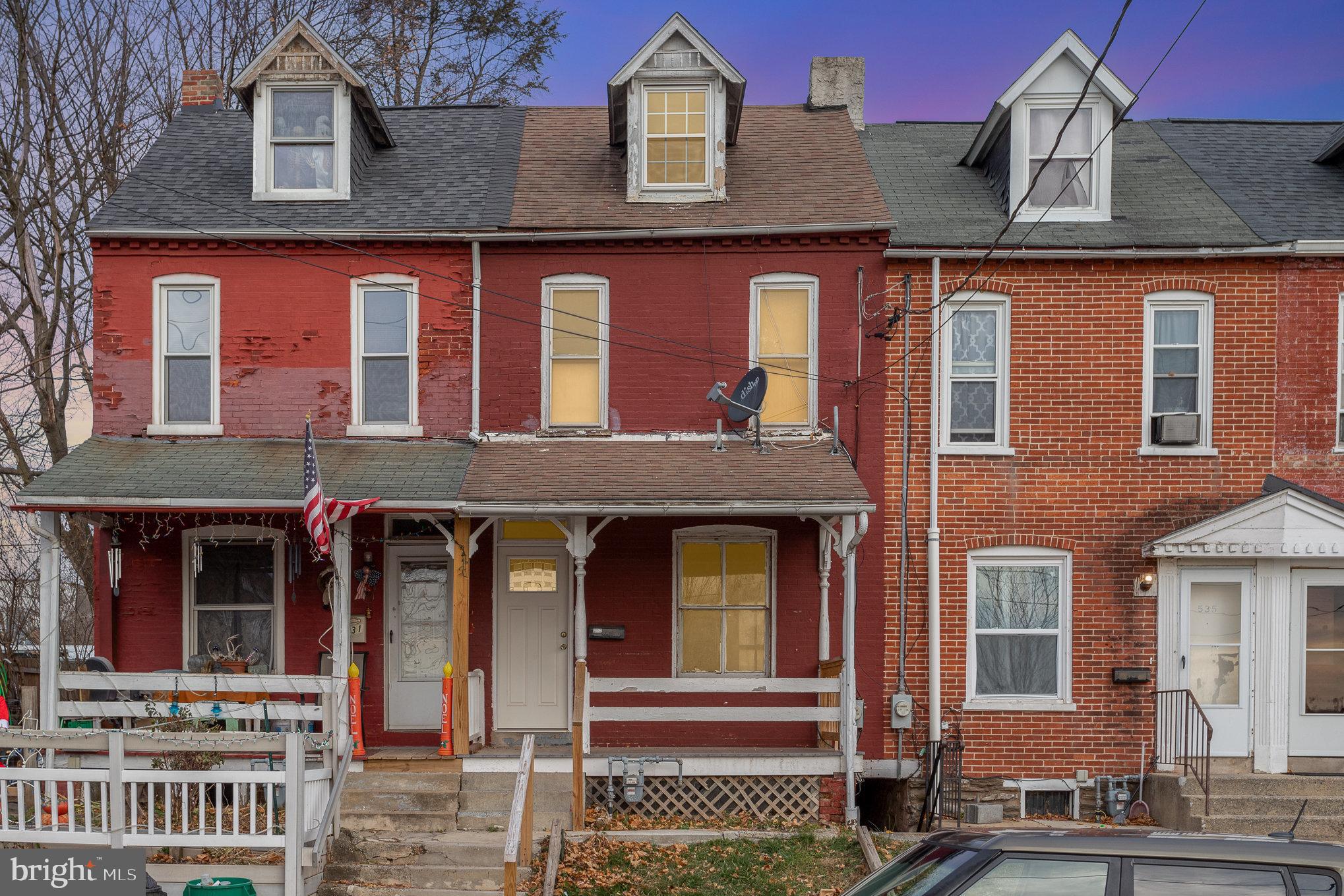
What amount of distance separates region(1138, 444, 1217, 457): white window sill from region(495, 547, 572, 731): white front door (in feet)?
23.1

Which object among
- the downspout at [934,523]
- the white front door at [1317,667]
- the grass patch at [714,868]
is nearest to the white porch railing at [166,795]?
the grass patch at [714,868]

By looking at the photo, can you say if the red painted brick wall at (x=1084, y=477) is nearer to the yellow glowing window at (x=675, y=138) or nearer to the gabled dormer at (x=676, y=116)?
the gabled dormer at (x=676, y=116)

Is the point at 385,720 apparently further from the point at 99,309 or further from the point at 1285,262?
the point at 1285,262

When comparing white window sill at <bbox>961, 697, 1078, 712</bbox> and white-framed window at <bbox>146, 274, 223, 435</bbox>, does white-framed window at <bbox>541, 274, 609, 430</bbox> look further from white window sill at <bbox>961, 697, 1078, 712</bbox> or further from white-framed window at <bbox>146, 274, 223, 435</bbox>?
white window sill at <bbox>961, 697, 1078, 712</bbox>

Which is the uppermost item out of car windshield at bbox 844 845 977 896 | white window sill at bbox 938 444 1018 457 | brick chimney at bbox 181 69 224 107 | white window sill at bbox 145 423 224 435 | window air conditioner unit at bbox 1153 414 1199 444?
brick chimney at bbox 181 69 224 107

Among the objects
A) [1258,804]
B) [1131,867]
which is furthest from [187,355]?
[1258,804]

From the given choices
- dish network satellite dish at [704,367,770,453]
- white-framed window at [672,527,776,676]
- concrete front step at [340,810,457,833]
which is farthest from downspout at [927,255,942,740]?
concrete front step at [340,810,457,833]

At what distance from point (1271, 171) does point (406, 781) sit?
1337 centimetres

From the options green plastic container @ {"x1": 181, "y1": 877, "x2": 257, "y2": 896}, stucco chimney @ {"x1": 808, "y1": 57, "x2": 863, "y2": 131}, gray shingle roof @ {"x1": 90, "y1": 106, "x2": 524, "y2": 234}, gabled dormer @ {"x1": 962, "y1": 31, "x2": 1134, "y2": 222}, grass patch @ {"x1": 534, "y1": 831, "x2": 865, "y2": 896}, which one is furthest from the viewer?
stucco chimney @ {"x1": 808, "y1": 57, "x2": 863, "y2": 131}

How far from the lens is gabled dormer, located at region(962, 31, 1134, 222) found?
44.1 ft

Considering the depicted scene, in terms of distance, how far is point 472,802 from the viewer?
1119cm

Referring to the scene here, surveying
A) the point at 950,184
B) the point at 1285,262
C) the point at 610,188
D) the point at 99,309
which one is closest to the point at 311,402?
the point at 99,309

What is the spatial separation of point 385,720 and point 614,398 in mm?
4735

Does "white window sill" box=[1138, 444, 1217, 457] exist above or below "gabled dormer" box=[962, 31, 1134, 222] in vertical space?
below
